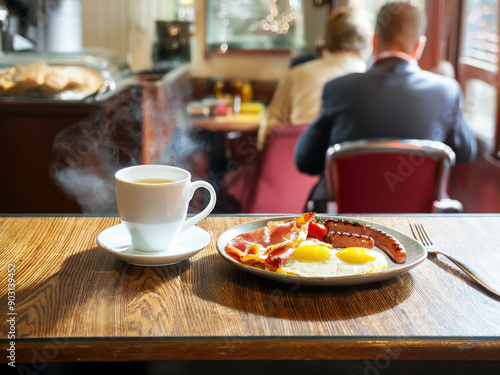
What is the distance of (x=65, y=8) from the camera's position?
4.32 metres

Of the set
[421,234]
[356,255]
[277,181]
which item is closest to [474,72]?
[277,181]

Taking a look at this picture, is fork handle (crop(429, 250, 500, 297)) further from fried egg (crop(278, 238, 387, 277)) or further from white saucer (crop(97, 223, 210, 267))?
white saucer (crop(97, 223, 210, 267))

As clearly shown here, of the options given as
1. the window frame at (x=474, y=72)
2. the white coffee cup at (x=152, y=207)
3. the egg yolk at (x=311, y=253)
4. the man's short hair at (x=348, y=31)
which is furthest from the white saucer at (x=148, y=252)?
the man's short hair at (x=348, y=31)

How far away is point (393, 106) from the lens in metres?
2.30

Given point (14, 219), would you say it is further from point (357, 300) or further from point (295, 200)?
point (295, 200)

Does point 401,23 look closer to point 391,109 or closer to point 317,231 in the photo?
point 391,109

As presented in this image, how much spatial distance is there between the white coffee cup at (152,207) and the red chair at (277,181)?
160 centimetres

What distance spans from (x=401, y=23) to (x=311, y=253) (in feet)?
6.09

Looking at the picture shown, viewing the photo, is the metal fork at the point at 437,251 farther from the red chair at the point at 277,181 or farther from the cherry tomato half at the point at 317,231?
the red chair at the point at 277,181

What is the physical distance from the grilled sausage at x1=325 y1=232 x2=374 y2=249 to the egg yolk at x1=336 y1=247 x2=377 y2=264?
4 cm

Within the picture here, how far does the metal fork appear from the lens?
33.8 inches

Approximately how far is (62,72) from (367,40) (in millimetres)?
1714

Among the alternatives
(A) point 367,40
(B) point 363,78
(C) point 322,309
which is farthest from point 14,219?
(A) point 367,40

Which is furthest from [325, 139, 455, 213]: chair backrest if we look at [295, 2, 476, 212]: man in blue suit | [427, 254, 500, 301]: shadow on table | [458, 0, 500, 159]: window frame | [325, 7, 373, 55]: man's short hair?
[325, 7, 373, 55]: man's short hair
